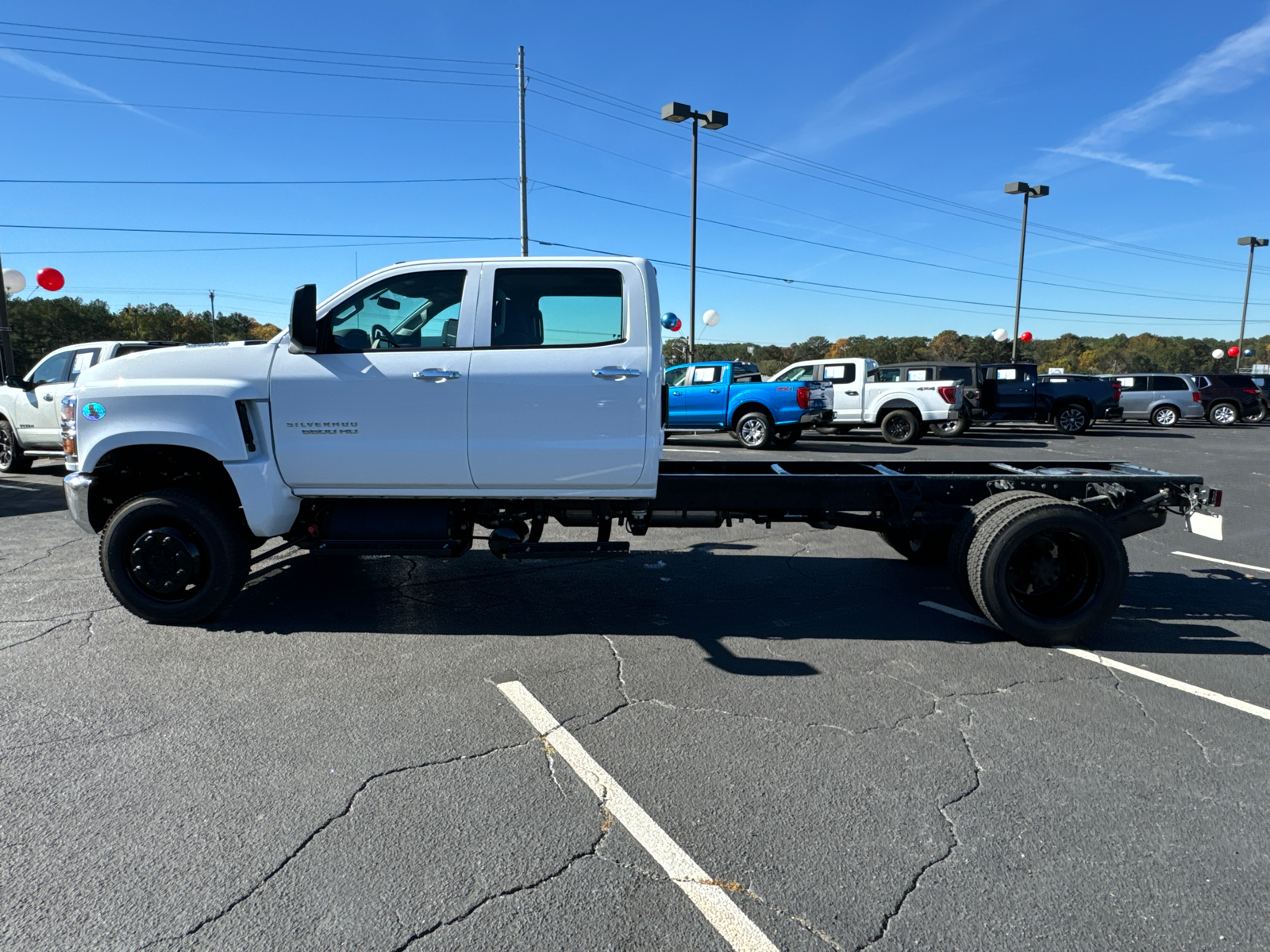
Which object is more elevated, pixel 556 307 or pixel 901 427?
pixel 556 307

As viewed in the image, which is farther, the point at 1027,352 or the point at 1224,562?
the point at 1027,352

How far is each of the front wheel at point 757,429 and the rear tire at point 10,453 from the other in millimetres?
12610

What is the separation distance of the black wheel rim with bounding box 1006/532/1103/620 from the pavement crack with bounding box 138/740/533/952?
124 inches

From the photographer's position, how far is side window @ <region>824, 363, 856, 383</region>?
17.9 metres

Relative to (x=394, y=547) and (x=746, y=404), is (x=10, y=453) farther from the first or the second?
(x=746, y=404)

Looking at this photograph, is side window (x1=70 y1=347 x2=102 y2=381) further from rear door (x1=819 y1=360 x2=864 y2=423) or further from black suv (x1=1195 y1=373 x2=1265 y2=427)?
black suv (x1=1195 y1=373 x2=1265 y2=427)

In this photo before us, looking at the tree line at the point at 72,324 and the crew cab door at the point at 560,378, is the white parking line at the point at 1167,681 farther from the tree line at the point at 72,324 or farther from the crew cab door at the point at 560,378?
the tree line at the point at 72,324

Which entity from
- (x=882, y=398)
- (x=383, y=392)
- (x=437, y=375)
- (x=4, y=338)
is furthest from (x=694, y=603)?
(x=4, y=338)

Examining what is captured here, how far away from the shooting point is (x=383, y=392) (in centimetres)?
455

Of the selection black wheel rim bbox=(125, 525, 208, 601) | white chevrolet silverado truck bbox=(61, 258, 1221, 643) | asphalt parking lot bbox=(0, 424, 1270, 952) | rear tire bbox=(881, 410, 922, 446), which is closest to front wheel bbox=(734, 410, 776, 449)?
rear tire bbox=(881, 410, 922, 446)

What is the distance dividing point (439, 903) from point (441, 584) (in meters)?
3.59

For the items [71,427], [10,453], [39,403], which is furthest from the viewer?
[10,453]

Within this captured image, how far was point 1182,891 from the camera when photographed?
8.00 ft

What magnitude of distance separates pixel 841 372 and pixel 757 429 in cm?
309
